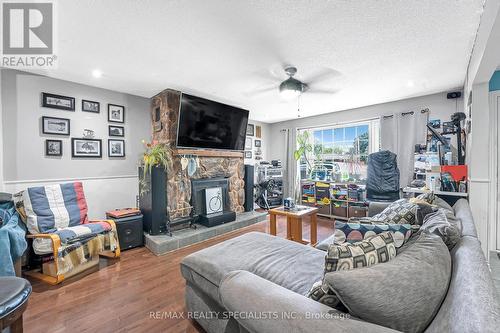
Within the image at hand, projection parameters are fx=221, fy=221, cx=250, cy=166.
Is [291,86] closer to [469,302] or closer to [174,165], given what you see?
[174,165]

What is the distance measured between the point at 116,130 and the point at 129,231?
1588 mm

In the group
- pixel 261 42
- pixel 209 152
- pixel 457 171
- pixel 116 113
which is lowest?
pixel 457 171

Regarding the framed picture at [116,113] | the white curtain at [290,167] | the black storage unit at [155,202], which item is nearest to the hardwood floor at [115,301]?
the black storage unit at [155,202]

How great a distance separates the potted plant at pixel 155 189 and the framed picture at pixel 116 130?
0.64 m

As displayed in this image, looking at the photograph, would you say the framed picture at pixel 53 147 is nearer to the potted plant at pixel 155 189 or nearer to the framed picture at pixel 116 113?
the framed picture at pixel 116 113

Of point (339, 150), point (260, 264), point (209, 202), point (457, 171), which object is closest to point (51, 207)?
point (209, 202)

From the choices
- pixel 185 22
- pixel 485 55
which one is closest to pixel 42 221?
pixel 185 22

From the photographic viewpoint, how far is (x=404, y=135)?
12.9 ft

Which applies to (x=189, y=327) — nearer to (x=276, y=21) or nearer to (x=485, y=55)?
(x=276, y=21)

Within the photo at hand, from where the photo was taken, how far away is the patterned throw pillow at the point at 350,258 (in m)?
0.91

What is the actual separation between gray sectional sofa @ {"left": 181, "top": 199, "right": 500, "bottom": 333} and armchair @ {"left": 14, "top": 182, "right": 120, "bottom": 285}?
1.44 meters

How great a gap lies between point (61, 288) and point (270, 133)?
517 cm

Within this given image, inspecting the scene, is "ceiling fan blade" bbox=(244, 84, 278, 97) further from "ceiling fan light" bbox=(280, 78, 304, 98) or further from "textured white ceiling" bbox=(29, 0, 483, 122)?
"ceiling fan light" bbox=(280, 78, 304, 98)

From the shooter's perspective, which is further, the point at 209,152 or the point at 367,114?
the point at 367,114
